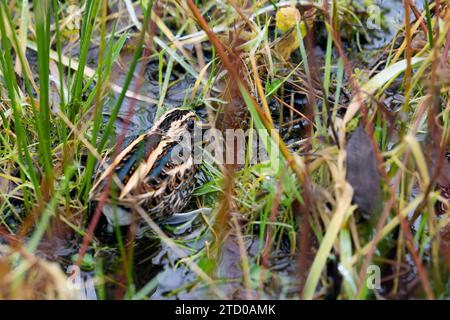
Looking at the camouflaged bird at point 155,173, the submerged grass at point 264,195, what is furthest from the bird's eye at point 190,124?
the submerged grass at point 264,195

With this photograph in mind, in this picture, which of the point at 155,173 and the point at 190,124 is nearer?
the point at 155,173

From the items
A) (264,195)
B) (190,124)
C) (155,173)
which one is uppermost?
(190,124)

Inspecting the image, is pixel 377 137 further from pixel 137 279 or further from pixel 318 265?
pixel 137 279

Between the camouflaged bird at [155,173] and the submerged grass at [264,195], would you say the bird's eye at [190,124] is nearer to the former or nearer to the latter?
the camouflaged bird at [155,173]

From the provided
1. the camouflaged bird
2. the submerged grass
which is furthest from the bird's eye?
the submerged grass

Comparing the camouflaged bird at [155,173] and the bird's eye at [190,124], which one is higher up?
the bird's eye at [190,124]

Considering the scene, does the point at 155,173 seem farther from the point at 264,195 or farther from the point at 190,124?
the point at 190,124

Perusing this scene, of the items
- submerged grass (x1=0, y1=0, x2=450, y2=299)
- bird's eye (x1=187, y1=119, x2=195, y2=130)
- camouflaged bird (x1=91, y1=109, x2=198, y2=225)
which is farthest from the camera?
bird's eye (x1=187, y1=119, x2=195, y2=130)

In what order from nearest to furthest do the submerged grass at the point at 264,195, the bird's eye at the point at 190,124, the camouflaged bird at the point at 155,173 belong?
the submerged grass at the point at 264,195 < the camouflaged bird at the point at 155,173 < the bird's eye at the point at 190,124

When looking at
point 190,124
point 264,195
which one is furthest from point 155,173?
point 190,124

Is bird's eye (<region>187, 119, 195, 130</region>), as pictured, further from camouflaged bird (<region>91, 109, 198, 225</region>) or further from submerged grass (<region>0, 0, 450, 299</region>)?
submerged grass (<region>0, 0, 450, 299</region>)
